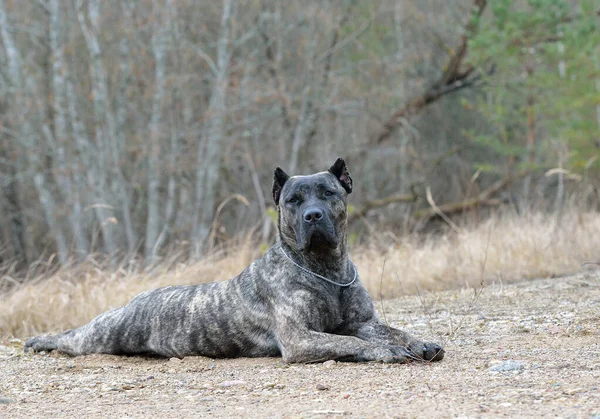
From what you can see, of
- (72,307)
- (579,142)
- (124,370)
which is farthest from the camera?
(579,142)

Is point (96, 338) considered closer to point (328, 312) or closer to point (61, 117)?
point (328, 312)

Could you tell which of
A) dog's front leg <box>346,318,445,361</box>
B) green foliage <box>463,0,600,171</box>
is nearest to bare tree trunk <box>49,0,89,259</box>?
green foliage <box>463,0,600,171</box>

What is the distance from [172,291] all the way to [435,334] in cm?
213

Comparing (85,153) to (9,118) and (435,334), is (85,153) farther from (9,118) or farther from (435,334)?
(435,334)

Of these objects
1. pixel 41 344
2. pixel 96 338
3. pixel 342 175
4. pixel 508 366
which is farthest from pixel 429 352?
pixel 41 344

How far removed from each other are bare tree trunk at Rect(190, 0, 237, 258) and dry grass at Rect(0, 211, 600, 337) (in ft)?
21.7

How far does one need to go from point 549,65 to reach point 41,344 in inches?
658

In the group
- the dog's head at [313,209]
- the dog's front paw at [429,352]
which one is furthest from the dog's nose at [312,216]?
the dog's front paw at [429,352]

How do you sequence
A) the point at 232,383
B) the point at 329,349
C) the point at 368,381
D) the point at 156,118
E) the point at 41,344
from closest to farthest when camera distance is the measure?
1. the point at 368,381
2. the point at 232,383
3. the point at 329,349
4. the point at 41,344
5. the point at 156,118

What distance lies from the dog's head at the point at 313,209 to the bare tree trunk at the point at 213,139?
1091 cm

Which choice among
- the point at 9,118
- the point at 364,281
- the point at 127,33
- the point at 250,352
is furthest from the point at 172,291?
the point at 9,118

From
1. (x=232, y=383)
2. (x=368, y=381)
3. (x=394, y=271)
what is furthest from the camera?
(x=394, y=271)

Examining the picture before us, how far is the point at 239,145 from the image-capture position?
62.6 ft

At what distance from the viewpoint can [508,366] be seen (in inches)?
177
